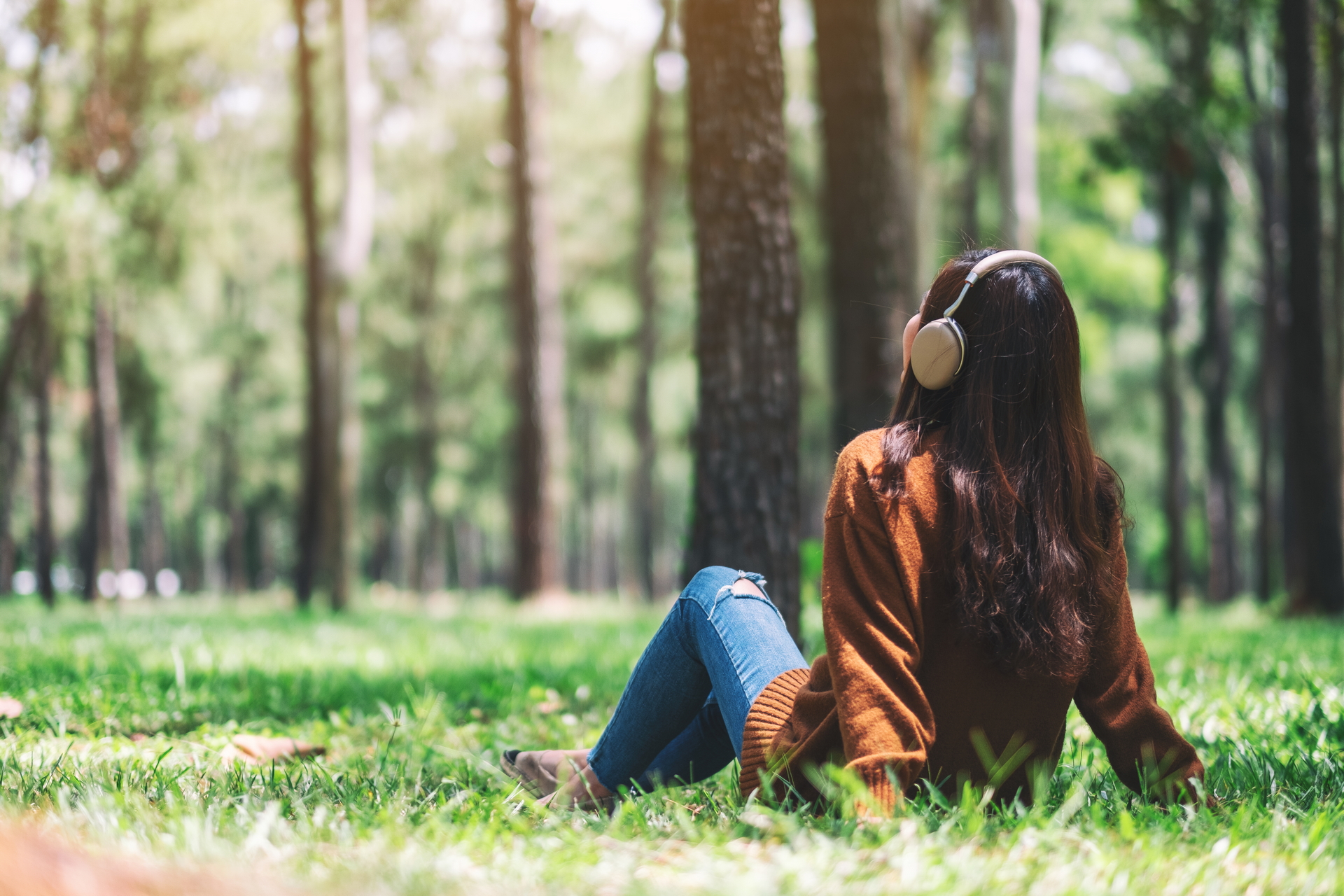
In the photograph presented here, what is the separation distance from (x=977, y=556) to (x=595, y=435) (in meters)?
31.5

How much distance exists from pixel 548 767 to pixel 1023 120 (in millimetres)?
9738

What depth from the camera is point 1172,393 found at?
1593cm

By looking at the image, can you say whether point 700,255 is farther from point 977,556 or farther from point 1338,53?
point 1338,53

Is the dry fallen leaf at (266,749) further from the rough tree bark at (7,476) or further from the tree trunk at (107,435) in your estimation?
the rough tree bark at (7,476)

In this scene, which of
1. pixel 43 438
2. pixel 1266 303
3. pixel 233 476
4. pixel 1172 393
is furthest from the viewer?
pixel 233 476

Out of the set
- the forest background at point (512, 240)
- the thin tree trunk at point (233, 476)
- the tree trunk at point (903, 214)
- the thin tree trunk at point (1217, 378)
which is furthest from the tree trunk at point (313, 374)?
the thin tree trunk at point (1217, 378)

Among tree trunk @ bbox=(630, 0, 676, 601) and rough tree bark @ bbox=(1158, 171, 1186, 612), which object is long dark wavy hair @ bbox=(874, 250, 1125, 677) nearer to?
tree trunk @ bbox=(630, 0, 676, 601)

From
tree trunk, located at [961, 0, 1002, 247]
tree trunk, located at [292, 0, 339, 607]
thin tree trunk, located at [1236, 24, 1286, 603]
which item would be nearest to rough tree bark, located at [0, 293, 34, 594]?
tree trunk, located at [292, 0, 339, 607]

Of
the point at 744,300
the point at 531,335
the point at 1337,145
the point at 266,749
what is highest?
the point at 1337,145

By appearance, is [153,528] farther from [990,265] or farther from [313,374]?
[990,265]

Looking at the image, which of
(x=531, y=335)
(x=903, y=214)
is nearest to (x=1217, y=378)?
(x=531, y=335)

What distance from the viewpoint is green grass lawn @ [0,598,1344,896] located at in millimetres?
1887

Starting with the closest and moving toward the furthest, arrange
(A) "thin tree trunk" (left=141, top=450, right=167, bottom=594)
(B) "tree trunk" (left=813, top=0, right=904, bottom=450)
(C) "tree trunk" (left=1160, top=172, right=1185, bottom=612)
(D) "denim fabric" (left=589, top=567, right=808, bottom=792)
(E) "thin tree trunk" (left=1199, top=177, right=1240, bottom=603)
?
(D) "denim fabric" (left=589, top=567, right=808, bottom=792) → (B) "tree trunk" (left=813, top=0, right=904, bottom=450) → (C) "tree trunk" (left=1160, top=172, right=1185, bottom=612) → (E) "thin tree trunk" (left=1199, top=177, right=1240, bottom=603) → (A) "thin tree trunk" (left=141, top=450, right=167, bottom=594)

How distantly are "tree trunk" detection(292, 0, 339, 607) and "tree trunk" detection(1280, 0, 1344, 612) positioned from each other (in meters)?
10.2
